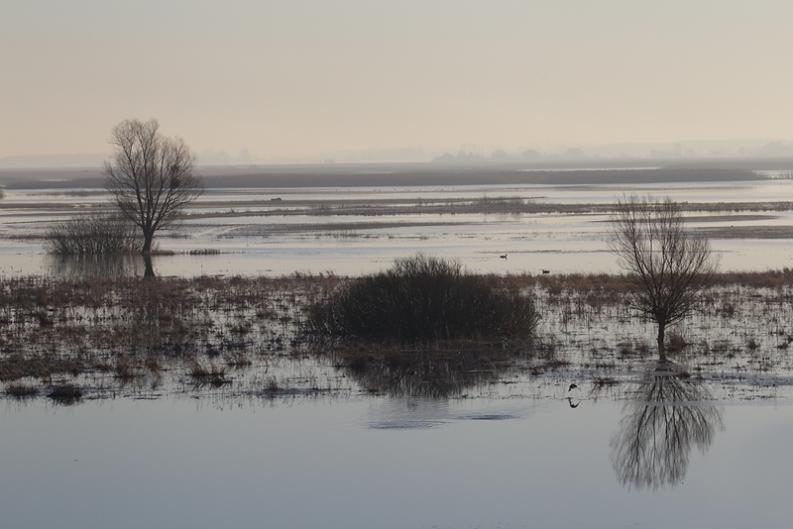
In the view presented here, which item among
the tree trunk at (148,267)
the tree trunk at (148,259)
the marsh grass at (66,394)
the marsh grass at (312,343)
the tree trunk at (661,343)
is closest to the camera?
the marsh grass at (66,394)

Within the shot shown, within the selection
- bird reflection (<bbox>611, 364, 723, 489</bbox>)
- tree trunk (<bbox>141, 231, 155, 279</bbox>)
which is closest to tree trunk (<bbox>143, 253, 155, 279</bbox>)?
tree trunk (<bbox>141, 231, 155, 279</bbox>)

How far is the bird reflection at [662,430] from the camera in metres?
16.3

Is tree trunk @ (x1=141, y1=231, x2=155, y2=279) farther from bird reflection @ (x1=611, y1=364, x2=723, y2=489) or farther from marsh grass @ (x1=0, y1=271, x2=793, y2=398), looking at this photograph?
bird reflection @ (x1=611, y1=364, x2=723, y2=489)

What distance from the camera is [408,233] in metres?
66.2

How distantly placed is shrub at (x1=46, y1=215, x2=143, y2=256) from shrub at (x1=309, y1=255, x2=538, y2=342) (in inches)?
1306

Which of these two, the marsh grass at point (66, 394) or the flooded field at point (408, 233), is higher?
the marsh grass at point (66, 394)

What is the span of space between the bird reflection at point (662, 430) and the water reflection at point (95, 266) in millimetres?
27089

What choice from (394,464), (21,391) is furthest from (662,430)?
(21,391)

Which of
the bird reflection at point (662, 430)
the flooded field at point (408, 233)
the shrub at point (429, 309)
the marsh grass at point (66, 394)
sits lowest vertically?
the flooded field at point (408, 233)

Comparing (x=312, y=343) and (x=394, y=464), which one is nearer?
(x=394, y=464)

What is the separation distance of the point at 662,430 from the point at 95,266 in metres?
37.4

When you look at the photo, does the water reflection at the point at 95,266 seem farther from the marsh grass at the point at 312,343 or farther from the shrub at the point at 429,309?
the shrub at the point at 429,309

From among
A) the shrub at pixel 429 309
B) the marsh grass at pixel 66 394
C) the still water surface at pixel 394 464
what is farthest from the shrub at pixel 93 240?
the still water surface at pixel 394 464

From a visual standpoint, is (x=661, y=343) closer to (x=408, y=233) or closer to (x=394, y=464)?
(x=394, y=464)
